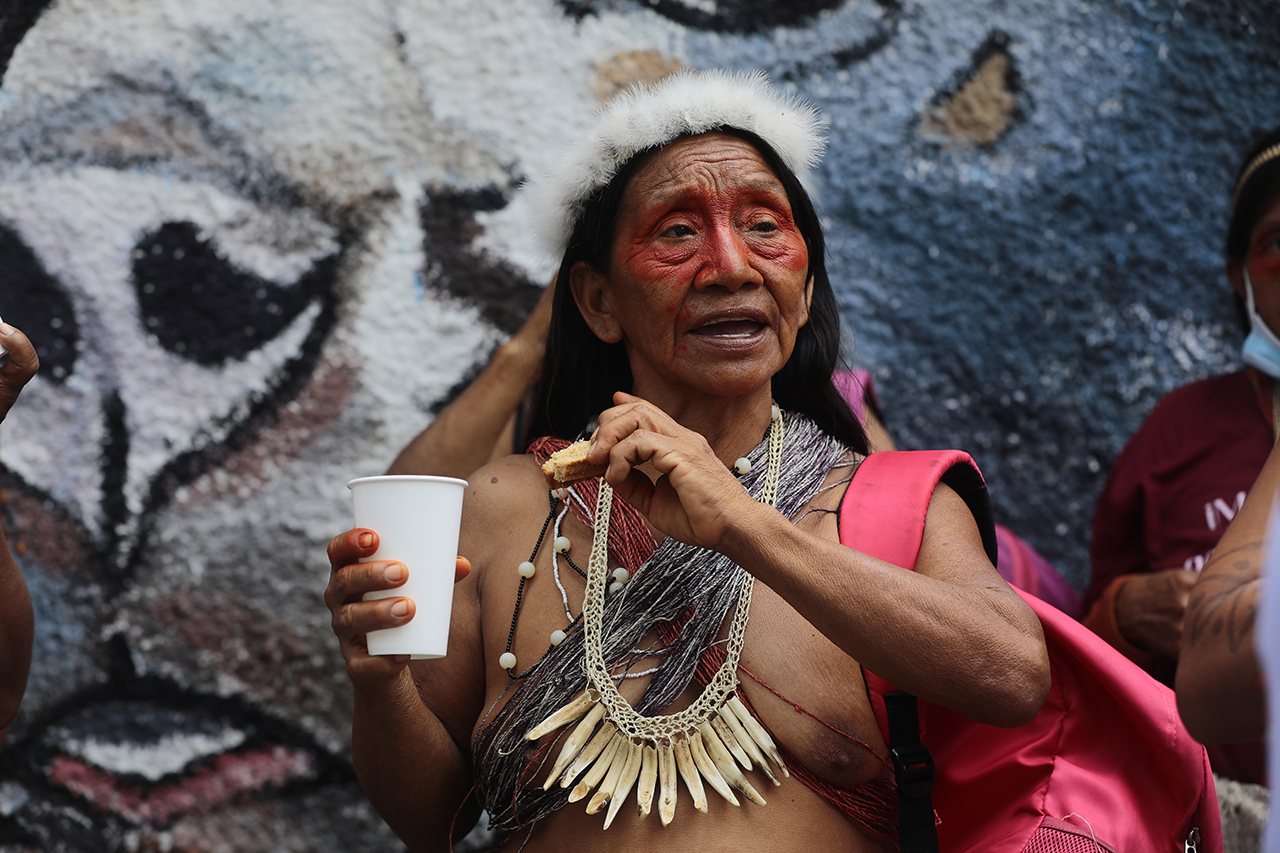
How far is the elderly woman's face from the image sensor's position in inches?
83.3

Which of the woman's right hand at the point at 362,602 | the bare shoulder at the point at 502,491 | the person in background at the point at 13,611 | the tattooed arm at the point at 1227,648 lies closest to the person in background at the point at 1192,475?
the tattooed arm at the point at 1227,648

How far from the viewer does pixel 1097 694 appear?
75.9 inches

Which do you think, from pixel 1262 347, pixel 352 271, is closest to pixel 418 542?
pixel 352 271

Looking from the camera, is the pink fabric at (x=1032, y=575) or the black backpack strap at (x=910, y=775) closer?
the black backpack strap at (x=910, y=775)

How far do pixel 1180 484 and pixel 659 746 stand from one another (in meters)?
1.82

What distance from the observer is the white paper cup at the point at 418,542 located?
1672 millimetres

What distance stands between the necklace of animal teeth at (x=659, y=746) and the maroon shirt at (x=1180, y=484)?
139cm

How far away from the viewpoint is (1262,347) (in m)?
2.83

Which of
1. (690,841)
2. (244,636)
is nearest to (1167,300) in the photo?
(690,841)

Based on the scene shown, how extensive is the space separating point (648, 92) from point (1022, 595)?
132 centimetres

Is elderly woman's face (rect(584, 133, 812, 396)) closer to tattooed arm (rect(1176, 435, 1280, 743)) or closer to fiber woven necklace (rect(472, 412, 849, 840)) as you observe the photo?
fiber woven necklace (rect(472, 412, 849, 840))

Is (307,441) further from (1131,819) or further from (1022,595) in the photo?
(1131,819)

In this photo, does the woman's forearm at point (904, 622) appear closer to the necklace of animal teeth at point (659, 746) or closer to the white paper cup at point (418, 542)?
the necklace of animal teeth at point (659, 746)

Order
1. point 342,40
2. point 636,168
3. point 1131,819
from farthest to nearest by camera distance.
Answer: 1. point 342,40
2. point 636,168
3. point 1131,819
